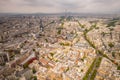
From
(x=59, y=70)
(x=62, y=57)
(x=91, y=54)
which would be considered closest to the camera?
(x=59, y=70)

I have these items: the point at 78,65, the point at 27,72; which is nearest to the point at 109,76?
the point at 78,65

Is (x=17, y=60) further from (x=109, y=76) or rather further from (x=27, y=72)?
(x=109, y=76)

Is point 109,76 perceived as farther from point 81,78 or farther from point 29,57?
point 29,57

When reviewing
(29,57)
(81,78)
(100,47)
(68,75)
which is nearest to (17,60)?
(29,57)

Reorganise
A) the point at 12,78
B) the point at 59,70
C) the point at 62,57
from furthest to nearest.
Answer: the point at 62,57
the point at 59,70
the point at 12,78

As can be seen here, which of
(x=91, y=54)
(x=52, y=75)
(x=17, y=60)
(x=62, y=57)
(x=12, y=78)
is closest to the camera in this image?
(x=12, y=78)

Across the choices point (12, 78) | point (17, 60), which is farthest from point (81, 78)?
point (17, 60)

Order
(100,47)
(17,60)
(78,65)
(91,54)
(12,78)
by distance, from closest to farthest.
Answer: (12,78), (78,65), (17,60), (91,54), (100,47)

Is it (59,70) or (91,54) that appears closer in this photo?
(59,70)

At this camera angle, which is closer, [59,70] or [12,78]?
[12,78]
